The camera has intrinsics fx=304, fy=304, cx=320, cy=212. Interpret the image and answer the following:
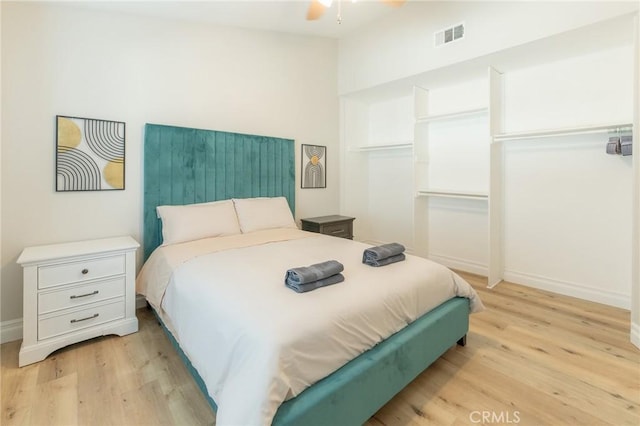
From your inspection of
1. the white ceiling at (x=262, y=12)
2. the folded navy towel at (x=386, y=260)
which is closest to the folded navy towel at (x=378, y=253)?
the folded navy towel at (x=386, y=260)

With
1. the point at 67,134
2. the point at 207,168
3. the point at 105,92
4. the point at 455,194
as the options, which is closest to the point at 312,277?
the point at 207,168

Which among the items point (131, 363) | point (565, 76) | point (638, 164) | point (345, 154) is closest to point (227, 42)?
point (345, 154)

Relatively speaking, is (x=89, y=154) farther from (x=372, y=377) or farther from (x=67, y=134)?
(x=372, y=377)

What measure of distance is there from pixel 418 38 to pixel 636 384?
345 cm

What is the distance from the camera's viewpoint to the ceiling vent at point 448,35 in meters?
3.08

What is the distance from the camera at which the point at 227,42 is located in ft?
10.9

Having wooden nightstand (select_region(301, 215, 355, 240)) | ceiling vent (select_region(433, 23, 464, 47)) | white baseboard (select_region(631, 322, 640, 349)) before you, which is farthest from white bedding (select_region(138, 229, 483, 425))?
ceiling vent (select_region(433, 23, 464, 47))

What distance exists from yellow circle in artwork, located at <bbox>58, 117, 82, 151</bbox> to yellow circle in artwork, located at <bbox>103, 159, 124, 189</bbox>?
0.28 metres

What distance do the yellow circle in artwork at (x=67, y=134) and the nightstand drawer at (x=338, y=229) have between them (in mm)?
2517

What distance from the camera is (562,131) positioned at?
2.77m

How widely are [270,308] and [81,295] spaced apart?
1684mm

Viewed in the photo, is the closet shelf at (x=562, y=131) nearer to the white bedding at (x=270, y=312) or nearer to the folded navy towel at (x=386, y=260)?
the white bedding at (x=270, y=312)

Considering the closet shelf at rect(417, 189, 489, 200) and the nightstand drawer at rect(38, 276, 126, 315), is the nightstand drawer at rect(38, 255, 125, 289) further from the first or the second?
the closet shelf at rect(417, 189, 489, 200)

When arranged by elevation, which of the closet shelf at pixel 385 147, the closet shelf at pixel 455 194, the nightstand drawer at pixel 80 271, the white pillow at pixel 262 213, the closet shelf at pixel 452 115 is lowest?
the nightstand drawer at pixel 80 271
